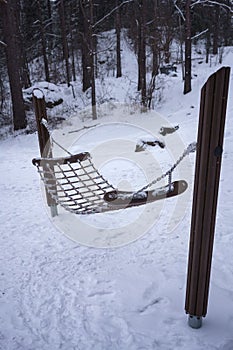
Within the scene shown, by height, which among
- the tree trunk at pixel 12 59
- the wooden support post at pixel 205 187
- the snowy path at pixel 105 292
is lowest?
the snowy path at pixel 105 292

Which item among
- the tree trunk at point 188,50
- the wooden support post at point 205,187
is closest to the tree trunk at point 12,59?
the tree trunk at point 188,50

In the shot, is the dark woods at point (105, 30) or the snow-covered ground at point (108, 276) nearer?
the snow-covered ground at point (108, 276)

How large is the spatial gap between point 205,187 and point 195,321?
33.2 inches

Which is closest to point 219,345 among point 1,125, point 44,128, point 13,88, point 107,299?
point 107,299

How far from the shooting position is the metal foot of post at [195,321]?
5.56 feet

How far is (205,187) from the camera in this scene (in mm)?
1432

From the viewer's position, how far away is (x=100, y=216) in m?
3.22

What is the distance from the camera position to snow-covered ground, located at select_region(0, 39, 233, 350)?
67.7 inches

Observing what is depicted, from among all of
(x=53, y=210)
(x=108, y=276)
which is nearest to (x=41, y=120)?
(x=53, y=210)

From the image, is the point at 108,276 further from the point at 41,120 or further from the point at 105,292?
the point at 41,120

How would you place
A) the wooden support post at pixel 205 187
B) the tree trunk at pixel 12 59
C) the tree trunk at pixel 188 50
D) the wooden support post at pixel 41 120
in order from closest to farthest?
the wooden support post at pixel 205 187
the wooden support post at pixel 41 120
the tree trunk at pixel 12 59
the tree trunk at pixel 188 50

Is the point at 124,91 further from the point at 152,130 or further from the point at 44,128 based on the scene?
the point at 44,128

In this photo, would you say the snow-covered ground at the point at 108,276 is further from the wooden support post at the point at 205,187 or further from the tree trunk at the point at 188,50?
the tree trunk at the point at 188,50

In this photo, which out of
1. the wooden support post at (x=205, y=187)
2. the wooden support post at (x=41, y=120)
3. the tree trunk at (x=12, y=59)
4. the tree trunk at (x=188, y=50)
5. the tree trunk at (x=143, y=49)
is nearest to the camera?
the wooden support post at (x=205, y=187)
